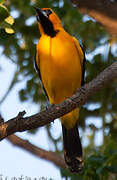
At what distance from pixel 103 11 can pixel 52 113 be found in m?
1.83

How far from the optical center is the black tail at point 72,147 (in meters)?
4.47

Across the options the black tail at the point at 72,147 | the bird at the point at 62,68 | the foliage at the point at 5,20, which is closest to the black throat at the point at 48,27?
the bird at the point at 62,68

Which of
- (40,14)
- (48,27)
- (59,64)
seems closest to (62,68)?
(59,64)

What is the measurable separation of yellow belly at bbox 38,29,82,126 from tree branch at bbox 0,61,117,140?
1.14m

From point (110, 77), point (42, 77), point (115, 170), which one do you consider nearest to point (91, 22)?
point (42, 77)

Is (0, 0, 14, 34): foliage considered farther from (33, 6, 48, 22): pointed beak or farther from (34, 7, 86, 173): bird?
(33, 6, 48, 22): pointed beak

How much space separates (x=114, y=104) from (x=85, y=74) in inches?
23.9

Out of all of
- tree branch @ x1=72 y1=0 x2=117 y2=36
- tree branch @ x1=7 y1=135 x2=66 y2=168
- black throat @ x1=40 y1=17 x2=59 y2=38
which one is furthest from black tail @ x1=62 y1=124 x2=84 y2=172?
tree branch @ x1=72 y1=0 x2=117 y2=36

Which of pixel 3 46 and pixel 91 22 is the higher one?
pixel 3 46

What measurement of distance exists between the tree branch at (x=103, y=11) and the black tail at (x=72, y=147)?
1.57 meters

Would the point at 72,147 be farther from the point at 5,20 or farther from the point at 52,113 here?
the point at 5,20

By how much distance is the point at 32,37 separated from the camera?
531 cm

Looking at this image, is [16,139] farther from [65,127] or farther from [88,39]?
[88,39]

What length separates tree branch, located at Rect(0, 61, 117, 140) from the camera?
9.47ft
